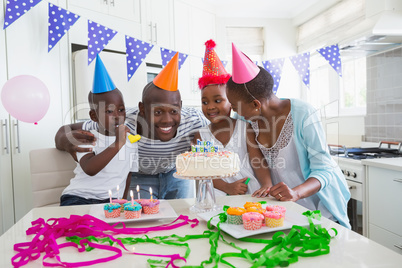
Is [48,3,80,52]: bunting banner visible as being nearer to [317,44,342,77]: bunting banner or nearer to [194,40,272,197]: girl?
[194,40,272,197]: girl

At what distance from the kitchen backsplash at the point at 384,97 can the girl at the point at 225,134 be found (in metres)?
1.77

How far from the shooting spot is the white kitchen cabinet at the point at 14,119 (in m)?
2.23

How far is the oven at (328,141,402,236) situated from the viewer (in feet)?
7.89

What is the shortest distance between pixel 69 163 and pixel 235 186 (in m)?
1.08

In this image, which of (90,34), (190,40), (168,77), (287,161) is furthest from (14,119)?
(190,40)

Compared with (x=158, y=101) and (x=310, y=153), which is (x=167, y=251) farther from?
(x=158, y=101)

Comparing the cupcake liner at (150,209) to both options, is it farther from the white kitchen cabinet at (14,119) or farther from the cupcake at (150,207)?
the white kitchen cabinet at (14,119)

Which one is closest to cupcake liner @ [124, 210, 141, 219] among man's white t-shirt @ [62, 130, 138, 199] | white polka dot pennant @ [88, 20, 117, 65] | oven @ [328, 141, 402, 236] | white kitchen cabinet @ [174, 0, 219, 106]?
man's white t-shirt @ [62, 130, 138, 199]

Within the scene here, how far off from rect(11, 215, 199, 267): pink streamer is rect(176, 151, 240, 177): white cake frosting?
0.18 meters

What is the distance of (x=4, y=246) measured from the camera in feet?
3.03

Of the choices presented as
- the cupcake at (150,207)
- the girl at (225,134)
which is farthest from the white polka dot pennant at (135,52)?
the cupcake at (150,207)

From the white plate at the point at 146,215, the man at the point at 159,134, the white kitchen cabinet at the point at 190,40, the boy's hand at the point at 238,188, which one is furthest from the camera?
the white kitchen cabinet at the point at 190,40

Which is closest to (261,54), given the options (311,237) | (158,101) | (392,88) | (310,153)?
(392,88)

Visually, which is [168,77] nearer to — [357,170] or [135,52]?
[135,52]
